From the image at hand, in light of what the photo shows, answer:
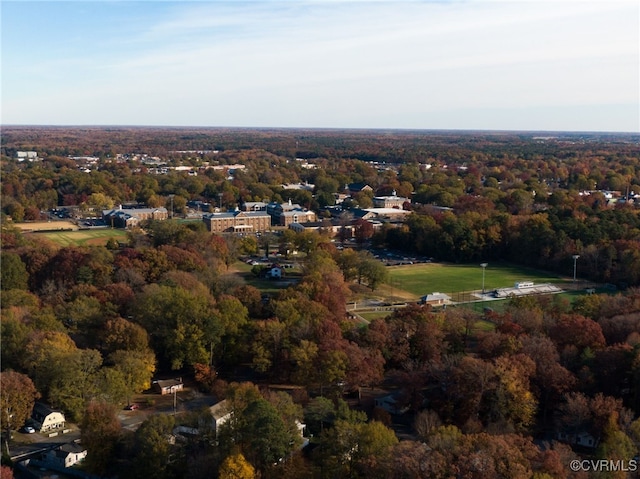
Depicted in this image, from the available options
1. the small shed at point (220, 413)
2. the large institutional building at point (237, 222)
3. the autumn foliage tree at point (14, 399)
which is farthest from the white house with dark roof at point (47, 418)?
the large institutional building at point (237, 222)

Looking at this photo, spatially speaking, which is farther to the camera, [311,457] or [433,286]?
[433,286]

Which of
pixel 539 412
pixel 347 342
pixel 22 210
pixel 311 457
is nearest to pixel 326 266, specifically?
pixel 347 342

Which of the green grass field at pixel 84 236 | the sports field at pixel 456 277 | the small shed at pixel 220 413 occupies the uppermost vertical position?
the small shed at pixel 220 413

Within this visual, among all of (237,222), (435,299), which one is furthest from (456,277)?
(237,222)

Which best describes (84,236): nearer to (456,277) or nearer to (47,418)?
(456,277)

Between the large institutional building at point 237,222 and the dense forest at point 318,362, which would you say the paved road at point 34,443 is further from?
the large institutional building at point 237,222

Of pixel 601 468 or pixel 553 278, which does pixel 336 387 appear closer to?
pixel 601 468

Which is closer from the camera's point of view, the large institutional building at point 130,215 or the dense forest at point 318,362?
the dense forest at point 318,362
